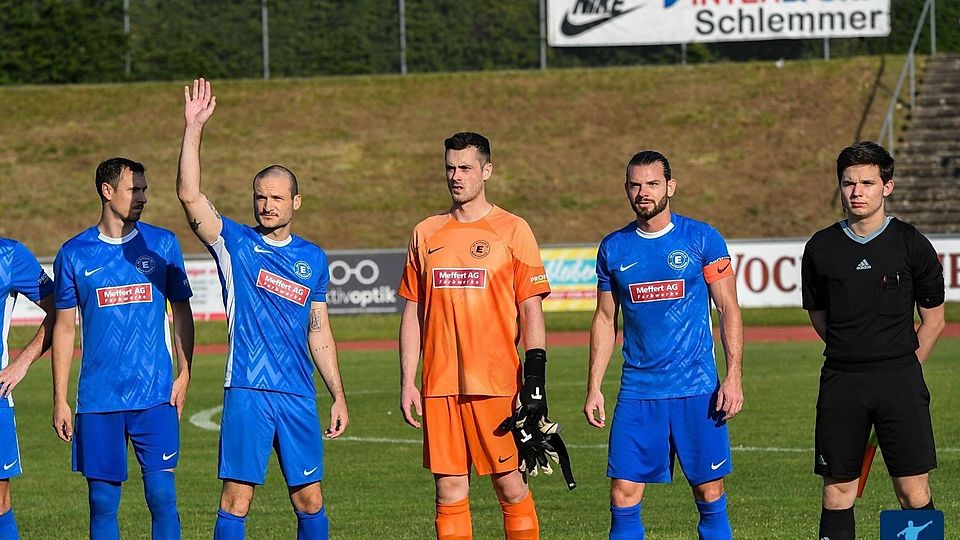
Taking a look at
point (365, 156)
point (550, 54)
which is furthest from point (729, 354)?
point (550, 54)

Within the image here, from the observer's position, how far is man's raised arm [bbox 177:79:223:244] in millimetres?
7121

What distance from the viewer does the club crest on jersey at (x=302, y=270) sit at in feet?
25.1

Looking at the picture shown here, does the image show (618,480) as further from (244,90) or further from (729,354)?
(244,90)

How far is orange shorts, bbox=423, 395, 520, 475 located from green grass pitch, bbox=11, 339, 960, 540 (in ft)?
7.14

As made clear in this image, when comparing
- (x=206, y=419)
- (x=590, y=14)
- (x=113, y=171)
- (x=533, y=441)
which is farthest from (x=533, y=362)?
(x=590, y=14)

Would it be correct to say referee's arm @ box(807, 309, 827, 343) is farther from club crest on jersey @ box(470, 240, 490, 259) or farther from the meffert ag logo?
the meffert ag logo

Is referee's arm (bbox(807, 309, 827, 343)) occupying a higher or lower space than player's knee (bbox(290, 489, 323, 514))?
higher

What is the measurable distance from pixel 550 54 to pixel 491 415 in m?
36.3

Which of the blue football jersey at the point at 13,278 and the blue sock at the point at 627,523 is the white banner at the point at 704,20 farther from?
the blue sock at the point at 627,523

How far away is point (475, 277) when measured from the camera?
751 cm

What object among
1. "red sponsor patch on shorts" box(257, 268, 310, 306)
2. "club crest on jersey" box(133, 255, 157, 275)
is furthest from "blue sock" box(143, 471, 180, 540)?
"red sponsor patch on shorts" box(257, 268, 310, 306)

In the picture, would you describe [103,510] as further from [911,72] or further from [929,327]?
[911,72]

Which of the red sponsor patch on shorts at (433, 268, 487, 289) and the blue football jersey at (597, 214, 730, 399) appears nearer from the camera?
the red sponsor patch on shorts at (433, 268, 487, 289)

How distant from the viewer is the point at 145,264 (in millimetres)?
7965
